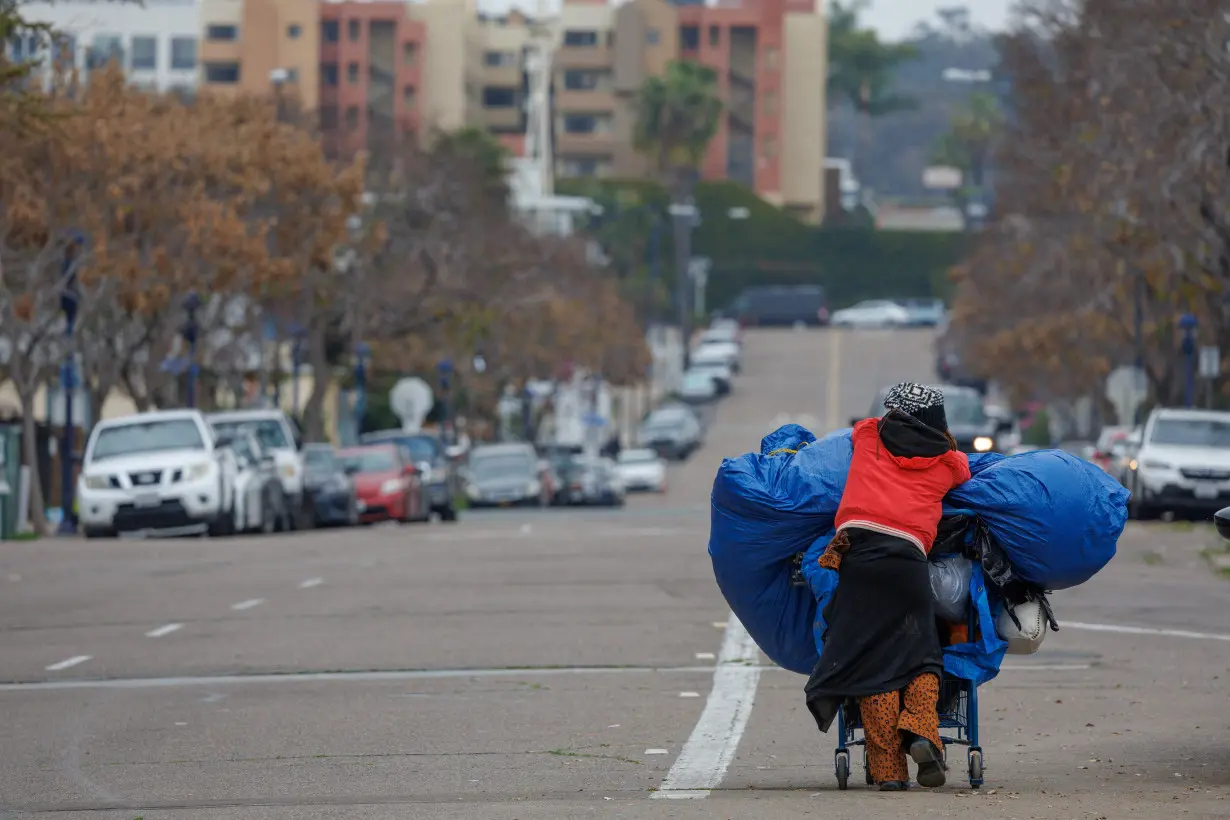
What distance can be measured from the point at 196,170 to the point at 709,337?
268 ft

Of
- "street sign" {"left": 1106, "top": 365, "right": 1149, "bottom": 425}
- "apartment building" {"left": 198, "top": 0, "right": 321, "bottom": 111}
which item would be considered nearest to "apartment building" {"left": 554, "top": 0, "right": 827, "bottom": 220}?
"apartment building" {"left": 198, "top": 0, "right": 321, "bottom": 111}

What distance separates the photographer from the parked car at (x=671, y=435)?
85.9 metres

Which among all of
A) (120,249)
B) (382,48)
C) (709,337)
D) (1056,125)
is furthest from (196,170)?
(382,48)

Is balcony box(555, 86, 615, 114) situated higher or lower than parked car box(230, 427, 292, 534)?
higher

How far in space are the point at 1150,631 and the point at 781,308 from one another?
12306 centimetres

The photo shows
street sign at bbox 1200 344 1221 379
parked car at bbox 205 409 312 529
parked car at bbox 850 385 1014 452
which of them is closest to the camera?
parked car at bbox 205 409 312 529

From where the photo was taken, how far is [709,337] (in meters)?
124

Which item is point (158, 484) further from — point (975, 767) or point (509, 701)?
point (975, 767)

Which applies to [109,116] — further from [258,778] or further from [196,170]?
[258,778]

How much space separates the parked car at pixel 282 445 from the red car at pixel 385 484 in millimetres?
2171

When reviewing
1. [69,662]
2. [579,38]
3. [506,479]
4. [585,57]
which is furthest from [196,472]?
[579,38]

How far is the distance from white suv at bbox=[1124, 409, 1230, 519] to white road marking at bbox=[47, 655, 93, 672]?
71.3 feet

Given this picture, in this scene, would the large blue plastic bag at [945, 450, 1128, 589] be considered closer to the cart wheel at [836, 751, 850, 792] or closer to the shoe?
the shoe

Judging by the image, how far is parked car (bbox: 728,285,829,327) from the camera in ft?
456
